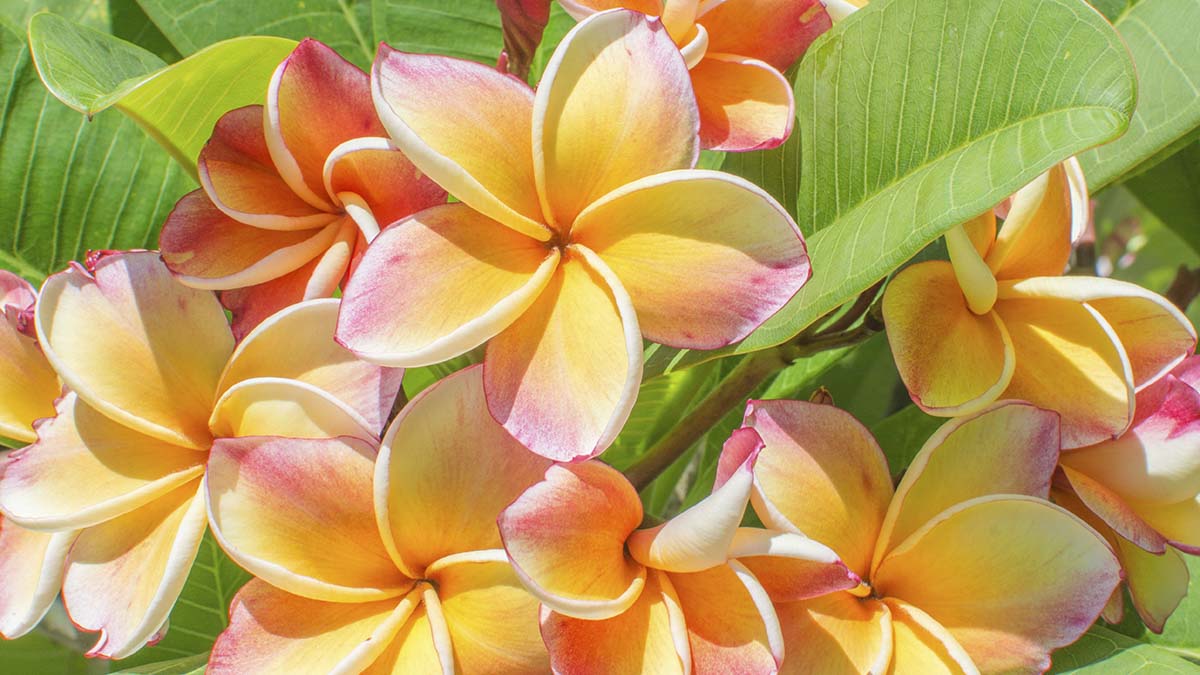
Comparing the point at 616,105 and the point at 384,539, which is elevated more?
the point at 616,105

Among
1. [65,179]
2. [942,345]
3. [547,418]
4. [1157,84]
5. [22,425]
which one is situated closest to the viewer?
[547,418]

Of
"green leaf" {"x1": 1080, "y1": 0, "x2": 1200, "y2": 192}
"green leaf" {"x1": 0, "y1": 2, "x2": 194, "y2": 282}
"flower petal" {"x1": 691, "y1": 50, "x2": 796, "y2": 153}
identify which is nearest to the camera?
"flower petal" {"x1": 691, "y1": 50, "x2": 796, "y2": 153}

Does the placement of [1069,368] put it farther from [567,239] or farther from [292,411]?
[292,411]

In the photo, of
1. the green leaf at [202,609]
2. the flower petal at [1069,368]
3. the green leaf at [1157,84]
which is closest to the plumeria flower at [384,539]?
the flower petal at [1069,368]

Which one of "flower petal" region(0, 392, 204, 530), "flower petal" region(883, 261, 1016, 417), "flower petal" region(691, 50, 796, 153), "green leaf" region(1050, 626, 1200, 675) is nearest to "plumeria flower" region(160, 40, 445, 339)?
"flower petal" region(0, 392, 204, 530)

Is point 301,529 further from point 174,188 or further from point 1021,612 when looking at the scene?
point 174,188

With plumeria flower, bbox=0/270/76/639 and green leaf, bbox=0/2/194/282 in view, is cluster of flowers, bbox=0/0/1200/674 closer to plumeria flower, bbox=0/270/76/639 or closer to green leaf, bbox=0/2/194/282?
plumeria flower, bbox=0/270/76/639

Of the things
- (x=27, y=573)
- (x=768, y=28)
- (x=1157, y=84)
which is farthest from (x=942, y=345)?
(x=27, y=573)
